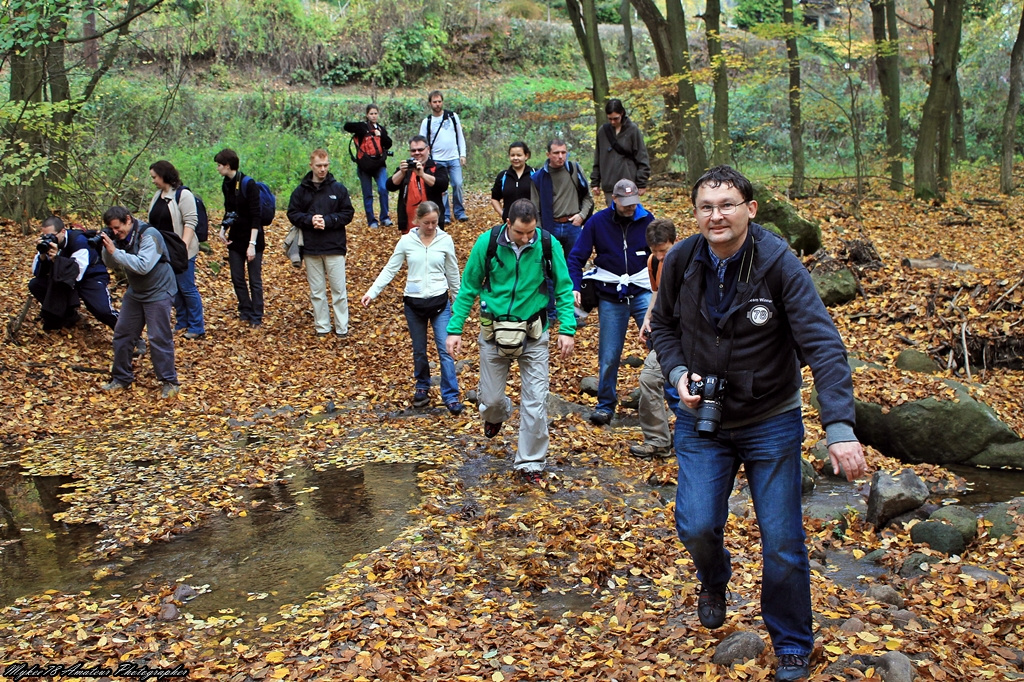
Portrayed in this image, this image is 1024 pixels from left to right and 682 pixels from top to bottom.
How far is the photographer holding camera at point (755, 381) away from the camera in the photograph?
3.48 meters

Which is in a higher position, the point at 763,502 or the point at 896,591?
the point at 763,502

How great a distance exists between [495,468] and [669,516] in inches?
67.8

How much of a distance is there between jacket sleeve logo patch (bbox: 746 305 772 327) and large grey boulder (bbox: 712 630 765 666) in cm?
161

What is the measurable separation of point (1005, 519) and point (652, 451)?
2.73m

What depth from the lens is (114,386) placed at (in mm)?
9562

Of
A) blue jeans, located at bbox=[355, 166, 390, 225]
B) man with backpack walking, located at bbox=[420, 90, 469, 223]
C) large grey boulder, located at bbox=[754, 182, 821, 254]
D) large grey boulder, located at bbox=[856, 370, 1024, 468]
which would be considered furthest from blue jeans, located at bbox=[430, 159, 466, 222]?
large grey boulder, located at bbox=[856, 370, 1024, 468]

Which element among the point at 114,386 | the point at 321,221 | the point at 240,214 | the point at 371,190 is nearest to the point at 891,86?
the point at 371,190

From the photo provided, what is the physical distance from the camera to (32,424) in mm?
8617

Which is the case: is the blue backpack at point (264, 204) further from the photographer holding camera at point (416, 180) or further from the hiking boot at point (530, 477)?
the hiking boot at point (530, 477)

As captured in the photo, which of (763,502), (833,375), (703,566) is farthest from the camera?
(703,566)

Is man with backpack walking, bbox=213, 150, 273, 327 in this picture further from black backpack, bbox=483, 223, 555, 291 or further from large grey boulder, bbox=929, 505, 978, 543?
large grey boulder, bbox=929, 505, 978, 543

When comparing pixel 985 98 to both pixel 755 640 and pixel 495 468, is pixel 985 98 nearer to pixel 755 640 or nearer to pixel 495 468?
pixel 495 468

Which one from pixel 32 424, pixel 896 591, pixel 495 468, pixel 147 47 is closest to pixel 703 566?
pixel 896 591

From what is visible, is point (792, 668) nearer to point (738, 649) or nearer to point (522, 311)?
point (738, 649)
